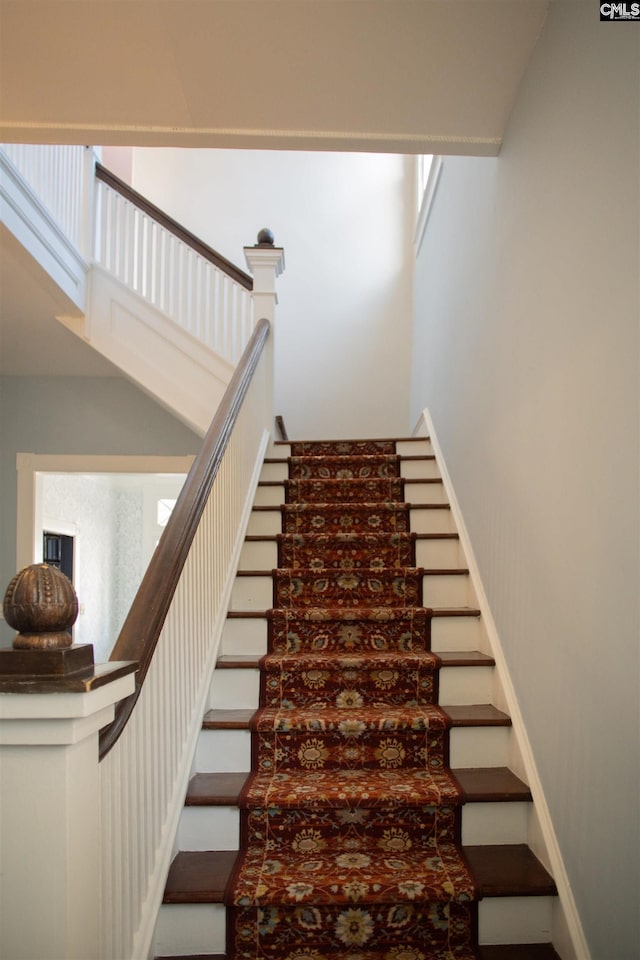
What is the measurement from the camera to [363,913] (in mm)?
1854

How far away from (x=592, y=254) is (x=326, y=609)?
1.69m

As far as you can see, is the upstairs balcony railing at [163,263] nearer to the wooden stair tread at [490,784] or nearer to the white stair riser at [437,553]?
the white stair riser at [437,553]

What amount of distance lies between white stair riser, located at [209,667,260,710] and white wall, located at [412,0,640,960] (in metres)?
0.90

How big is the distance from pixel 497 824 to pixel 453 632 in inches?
32.9

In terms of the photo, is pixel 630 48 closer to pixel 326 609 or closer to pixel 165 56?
pixel 165 56

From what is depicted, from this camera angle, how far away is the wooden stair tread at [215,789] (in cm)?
208

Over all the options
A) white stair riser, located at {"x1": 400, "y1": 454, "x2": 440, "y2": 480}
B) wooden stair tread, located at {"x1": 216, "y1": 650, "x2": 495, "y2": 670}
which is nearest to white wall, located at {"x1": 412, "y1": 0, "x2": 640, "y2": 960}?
wooden stair tread, located at {"x1": 216, "y1": 650, "x2": 495, "y2": 670}

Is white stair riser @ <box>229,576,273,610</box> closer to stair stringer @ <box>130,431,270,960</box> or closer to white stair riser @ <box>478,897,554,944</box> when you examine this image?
stair stringer @ <box>130,431,270,960</box>

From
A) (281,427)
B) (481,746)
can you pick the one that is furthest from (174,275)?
(481,746)

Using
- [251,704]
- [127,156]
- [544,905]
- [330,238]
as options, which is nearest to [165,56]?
[251,704]

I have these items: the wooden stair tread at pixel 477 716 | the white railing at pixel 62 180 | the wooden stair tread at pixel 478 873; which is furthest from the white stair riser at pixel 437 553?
the white railing at pixel 62 180

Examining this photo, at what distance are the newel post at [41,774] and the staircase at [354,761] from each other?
31.5 inches

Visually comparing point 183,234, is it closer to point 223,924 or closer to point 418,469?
point 418,469

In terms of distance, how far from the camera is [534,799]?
6.76ft
